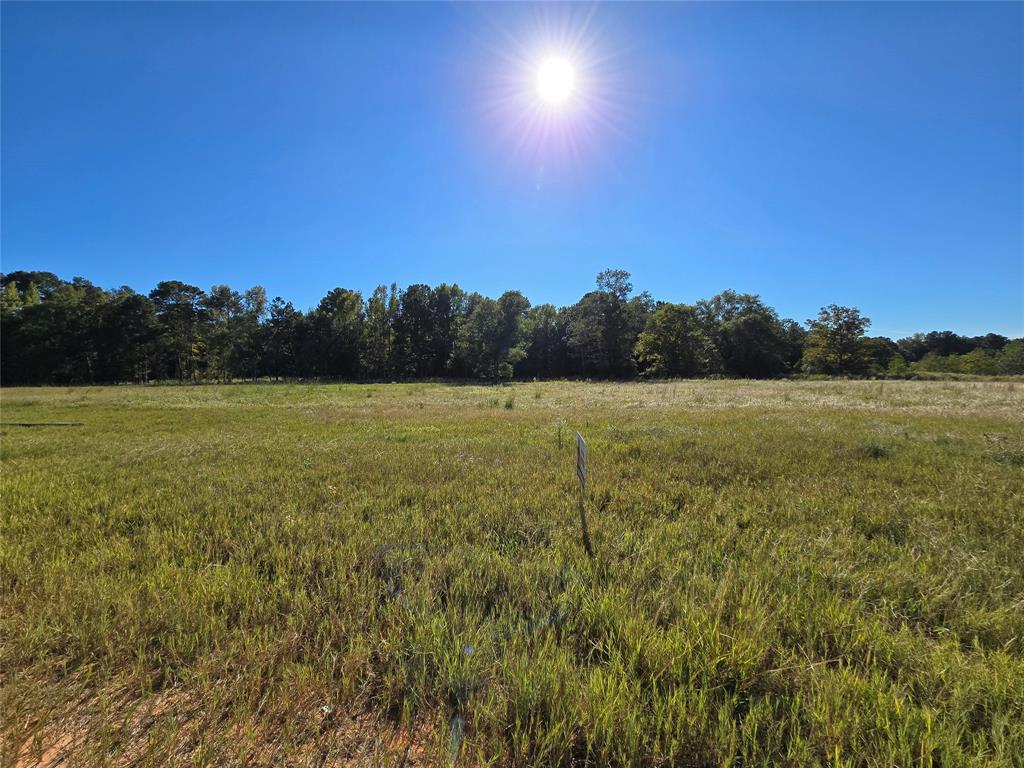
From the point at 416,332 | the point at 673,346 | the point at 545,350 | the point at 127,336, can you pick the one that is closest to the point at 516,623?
the point at 673,346

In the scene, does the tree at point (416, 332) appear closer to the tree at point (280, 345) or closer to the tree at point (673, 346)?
the tree at point (280, 345)

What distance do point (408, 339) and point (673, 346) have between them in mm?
51051

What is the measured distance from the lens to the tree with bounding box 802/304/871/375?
69.9m

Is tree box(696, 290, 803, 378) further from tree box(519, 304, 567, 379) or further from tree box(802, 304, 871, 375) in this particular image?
tree box(519, 304, 567, 379)

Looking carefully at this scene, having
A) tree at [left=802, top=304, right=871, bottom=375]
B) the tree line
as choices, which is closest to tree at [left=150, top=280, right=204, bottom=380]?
the tree line

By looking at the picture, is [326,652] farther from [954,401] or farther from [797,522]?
[954,401]

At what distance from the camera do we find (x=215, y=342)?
7519 centimetres

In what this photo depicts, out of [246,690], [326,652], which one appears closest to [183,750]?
[246,690]

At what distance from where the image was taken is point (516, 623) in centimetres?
308

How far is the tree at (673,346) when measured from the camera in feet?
228

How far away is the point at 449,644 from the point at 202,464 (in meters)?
8.45

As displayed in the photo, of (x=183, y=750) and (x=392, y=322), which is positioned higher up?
(x=392, y=322)

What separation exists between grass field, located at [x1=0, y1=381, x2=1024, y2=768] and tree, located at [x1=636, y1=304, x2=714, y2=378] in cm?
6597

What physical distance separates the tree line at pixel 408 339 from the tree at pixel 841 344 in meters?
0.19
